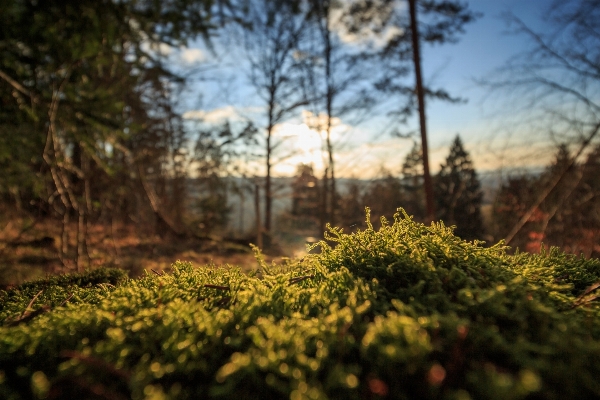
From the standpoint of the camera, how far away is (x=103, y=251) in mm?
10875

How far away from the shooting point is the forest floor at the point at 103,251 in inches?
298

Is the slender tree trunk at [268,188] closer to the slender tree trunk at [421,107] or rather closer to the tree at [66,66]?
the slender tree trunk at [421,107]

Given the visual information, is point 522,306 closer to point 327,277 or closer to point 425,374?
point 425,374

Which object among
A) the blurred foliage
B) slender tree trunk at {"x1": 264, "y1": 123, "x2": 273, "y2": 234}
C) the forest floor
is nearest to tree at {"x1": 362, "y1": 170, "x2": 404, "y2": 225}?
the blurred foliage

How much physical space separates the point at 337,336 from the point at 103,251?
38.6 ft

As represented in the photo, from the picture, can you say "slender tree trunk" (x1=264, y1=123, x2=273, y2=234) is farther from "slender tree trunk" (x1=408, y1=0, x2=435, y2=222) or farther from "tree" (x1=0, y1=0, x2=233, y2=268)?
"tree" (x1=0, y1=0, x2=233, y2=268)

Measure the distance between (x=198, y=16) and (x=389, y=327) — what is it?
6314 millimetres

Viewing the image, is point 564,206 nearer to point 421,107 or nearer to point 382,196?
point 421,107

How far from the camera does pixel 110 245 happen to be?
11695mm

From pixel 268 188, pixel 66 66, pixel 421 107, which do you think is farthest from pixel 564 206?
pixel 66 66

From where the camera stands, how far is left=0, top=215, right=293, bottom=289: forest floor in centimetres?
756

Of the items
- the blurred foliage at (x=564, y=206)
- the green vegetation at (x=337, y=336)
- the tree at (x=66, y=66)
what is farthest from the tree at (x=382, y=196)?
the green vegetation at (x=337, y=336)

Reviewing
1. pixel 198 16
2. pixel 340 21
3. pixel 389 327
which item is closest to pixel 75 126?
pixel 198 16

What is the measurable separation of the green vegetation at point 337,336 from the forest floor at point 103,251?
5.30m
